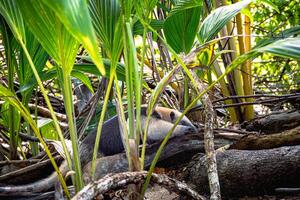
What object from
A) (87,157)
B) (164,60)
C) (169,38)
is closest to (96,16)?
(169,38)

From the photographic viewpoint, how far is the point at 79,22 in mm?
655

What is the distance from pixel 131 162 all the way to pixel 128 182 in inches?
3.8

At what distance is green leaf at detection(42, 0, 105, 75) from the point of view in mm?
642

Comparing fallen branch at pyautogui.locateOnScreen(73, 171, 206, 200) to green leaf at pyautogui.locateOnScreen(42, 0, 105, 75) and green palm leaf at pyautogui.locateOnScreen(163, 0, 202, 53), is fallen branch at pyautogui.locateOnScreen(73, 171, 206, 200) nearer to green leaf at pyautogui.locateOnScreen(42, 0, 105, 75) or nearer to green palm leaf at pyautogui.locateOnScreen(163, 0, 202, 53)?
green leaf at pyautogui.locateOnScreen(42, 0, 105, 75)

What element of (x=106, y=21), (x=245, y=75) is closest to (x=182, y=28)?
(x=106, y=21)

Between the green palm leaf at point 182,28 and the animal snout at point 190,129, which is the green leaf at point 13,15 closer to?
the green palm leaf at point 182,28

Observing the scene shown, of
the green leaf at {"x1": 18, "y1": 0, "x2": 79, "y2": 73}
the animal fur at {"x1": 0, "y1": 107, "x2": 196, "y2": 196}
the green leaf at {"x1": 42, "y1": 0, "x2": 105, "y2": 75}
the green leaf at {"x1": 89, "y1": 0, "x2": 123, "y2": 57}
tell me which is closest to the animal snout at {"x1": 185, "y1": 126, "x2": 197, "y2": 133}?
the animal fur at {"x1": 0, "y1": 107, "x2": 196, "y2": 196}

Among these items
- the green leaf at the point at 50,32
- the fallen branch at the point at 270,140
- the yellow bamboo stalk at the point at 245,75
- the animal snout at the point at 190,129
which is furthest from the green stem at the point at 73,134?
the yellow bamboo stalk at the point at 245,75

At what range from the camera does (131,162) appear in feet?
4.41

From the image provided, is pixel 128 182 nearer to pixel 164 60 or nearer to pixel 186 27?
pixel 186 27

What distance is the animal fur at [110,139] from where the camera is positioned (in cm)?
193

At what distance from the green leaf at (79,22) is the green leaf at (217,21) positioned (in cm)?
102

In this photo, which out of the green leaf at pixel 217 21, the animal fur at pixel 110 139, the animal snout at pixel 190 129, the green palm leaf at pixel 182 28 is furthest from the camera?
the animal snout at pixel 190 129

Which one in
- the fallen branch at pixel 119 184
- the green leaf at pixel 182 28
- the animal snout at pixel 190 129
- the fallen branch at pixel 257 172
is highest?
the green leaf at pixel 182 28
